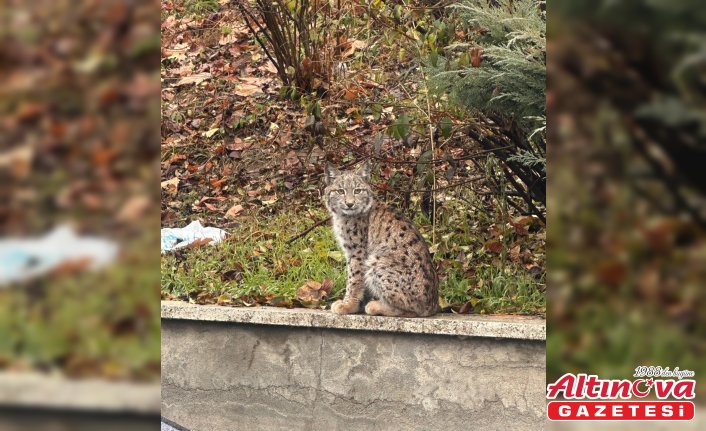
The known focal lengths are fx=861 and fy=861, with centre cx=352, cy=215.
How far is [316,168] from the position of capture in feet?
20.0

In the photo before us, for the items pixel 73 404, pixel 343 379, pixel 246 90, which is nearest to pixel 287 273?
pixel 343 379

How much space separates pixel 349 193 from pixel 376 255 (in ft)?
1.22

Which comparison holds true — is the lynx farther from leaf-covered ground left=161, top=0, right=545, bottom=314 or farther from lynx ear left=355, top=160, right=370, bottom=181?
leaf-covered ground left=161, top=0, right=545, bottom=314

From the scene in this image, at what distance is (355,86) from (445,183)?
1047 mm

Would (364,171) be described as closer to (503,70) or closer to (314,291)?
(314,291)

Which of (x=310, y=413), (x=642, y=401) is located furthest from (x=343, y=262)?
(x=642, y=401)

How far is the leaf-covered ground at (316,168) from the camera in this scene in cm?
520

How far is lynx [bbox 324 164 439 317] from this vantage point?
15.2 ft

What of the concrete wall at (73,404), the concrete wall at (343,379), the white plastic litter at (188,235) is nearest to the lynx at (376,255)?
the concrete wall at (343,379)

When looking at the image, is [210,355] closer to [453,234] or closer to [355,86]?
[453,234]

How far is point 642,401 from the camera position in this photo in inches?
80.0

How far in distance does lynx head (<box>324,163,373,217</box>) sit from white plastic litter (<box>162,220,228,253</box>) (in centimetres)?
137

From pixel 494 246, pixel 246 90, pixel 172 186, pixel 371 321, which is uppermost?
pixel 246 90

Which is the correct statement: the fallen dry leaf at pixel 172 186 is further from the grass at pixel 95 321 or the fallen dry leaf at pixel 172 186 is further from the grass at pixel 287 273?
the grass at pixel 95 321
